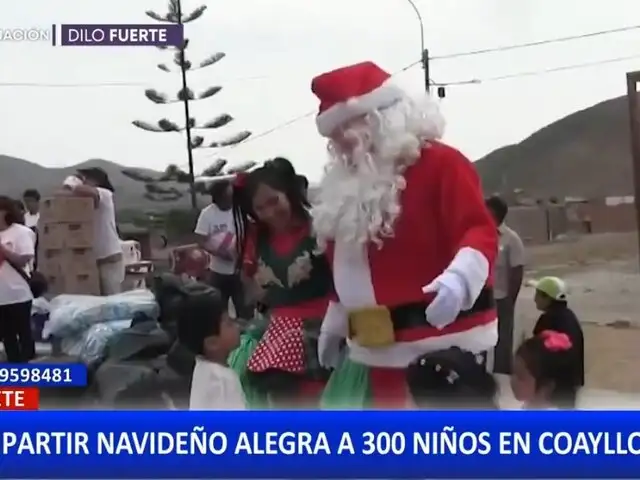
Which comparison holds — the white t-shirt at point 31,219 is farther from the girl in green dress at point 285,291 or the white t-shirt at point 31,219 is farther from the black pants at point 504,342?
the black pants at point 504,342

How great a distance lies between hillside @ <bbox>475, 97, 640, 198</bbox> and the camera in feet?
11.4

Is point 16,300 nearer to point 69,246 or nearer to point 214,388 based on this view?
point 69,246

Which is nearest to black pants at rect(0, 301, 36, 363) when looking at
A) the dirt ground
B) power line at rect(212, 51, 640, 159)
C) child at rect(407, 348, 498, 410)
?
power line at rect(212, 51, 640, 159)

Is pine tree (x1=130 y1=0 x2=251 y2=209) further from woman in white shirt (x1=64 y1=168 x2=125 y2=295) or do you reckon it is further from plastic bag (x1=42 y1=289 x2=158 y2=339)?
plastic bag (x1=42 y1=289 x2=158 y2=339)

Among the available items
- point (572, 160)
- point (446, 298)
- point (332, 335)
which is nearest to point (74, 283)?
point (332, 335)

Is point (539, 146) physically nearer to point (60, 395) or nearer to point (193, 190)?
point (193, 190)

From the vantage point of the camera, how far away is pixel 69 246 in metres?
3.56

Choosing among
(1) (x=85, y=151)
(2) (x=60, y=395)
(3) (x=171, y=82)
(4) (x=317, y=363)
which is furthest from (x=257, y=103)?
(2) (x=60, y=395)

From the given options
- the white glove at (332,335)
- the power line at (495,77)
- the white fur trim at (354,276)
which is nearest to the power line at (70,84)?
the power line at (495,77)

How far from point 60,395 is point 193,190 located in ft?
2.33

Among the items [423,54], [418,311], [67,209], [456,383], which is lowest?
[456,383]

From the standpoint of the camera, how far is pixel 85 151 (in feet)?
11.5

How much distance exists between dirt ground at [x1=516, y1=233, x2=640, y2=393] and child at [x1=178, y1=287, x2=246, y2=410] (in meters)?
0.87

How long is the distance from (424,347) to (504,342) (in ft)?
0.76
